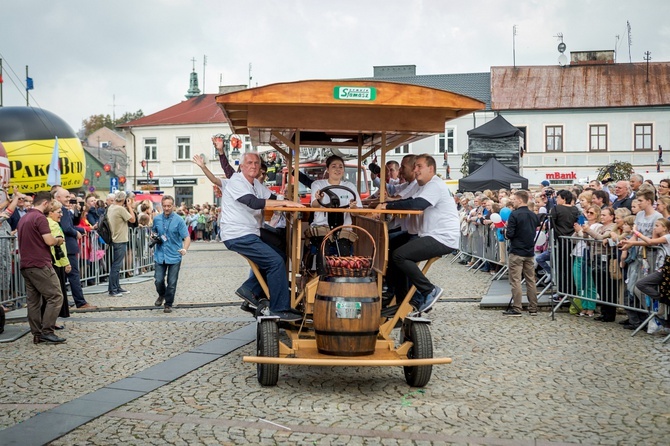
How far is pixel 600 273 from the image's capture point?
11.3 metres

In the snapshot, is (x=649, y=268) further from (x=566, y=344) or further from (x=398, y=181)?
(x=398, y=181)

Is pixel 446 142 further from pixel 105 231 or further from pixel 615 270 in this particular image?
pixel 615 270

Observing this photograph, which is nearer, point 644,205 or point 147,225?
point 644,205

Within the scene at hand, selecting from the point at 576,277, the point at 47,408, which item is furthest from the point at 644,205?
the point at 47,408

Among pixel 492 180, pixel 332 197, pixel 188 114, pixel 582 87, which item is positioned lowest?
pixel 332 197

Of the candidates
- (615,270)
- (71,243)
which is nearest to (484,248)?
(615,270)

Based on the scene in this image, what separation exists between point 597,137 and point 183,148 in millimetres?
28952

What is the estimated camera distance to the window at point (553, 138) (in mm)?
48438

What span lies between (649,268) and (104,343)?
267 inches

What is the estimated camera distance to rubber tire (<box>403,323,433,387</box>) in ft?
23.7

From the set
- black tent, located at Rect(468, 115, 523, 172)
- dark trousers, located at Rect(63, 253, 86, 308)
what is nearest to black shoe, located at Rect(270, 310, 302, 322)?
dark trousers, located at Rect(63, 253, 86, 308)

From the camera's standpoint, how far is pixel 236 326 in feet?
35.8

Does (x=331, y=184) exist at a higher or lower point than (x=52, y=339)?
higher

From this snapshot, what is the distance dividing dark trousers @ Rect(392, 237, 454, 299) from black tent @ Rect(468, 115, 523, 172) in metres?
14.6
